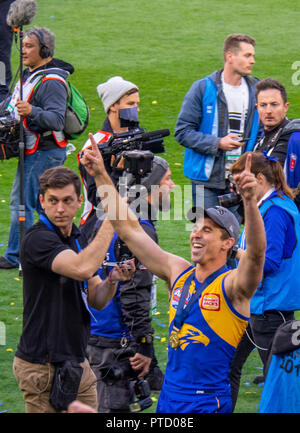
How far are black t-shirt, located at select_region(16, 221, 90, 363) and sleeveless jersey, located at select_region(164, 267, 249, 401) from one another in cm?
60

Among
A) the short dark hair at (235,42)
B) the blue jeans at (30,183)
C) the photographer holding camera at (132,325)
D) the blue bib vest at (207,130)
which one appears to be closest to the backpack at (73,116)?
the blue jeans at (30,183)

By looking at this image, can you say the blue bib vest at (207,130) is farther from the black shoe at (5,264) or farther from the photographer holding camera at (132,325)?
the photographer holding camera at (132,325)

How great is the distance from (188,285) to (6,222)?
19.1ft

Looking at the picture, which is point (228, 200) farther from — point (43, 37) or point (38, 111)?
point (43, 37)

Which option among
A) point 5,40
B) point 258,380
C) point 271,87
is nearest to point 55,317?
point 258,380

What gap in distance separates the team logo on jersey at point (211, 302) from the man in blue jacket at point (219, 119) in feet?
11.2

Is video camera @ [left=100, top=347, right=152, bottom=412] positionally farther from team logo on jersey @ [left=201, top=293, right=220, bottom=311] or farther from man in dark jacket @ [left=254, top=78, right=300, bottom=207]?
man in dark jacket @ [left=254, top=78, right=300, bottom=207]

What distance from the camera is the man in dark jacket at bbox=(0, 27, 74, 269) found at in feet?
26.9

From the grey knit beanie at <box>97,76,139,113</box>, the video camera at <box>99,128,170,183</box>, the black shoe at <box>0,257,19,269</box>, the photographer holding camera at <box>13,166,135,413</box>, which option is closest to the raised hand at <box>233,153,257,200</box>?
the photographer holding camera at <box>13,166,135,413</box>

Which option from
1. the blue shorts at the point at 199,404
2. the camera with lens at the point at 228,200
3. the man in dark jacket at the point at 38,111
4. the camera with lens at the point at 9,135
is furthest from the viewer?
the camera with lens at the point at 9,135

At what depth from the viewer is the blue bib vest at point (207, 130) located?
7.96 metres

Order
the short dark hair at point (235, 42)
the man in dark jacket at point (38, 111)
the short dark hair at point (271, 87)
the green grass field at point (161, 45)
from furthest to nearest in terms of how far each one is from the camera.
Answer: the green grass field at point (161, 45)
the man in dark jacket at point (38, 111)
the short dark hair at point (235, 42)
the short dark hair at point (271, 87)

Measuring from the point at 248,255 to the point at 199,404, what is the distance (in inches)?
31.2

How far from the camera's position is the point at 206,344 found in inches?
179
